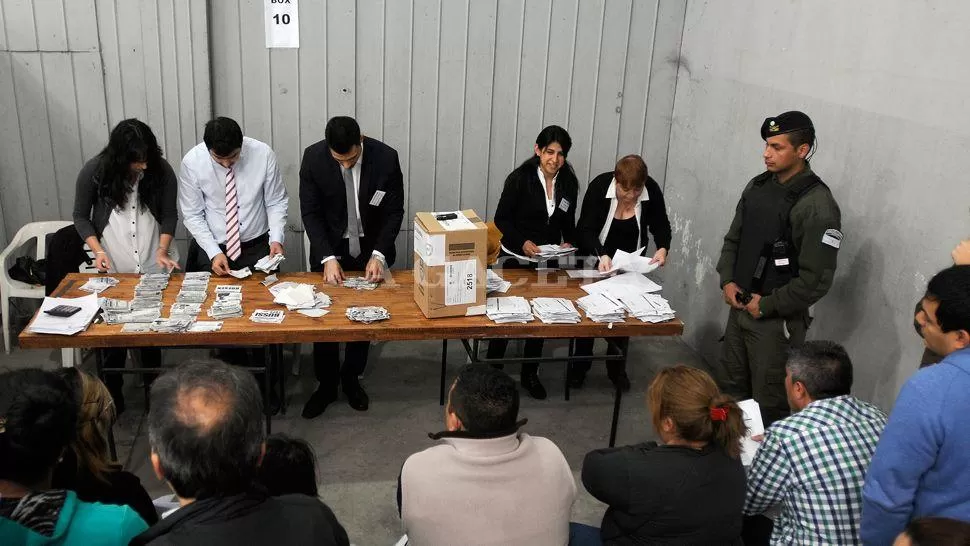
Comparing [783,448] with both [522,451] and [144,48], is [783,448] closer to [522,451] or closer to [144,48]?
[522,451]

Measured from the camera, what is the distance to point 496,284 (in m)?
4.20

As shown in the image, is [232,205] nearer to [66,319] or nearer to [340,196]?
[340,196]

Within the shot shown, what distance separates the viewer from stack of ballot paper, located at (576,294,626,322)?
3.86m

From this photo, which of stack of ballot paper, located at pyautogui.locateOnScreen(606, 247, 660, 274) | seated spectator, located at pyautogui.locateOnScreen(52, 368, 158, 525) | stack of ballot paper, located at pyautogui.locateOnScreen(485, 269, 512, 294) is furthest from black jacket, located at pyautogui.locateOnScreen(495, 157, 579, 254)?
seated spectator, located at pyautogui.locateOnScreen(52, 368, 158, 525)

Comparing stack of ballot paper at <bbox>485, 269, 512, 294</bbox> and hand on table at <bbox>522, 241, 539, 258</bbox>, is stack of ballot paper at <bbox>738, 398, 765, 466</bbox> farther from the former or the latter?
hand on table at <bbox>522, 241, 539, 258</bbox>

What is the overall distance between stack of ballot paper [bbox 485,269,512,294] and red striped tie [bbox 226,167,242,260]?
1436mm

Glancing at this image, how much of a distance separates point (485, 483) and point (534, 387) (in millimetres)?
2612

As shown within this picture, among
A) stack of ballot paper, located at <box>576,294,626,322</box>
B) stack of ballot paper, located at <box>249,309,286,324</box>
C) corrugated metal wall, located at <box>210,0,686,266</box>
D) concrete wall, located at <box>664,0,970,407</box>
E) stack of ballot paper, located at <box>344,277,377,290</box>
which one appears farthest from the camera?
corrugated metal wall, located at <box>210,0,686,266</box>

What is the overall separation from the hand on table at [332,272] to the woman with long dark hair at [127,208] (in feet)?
2.80

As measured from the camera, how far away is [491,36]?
214 inches

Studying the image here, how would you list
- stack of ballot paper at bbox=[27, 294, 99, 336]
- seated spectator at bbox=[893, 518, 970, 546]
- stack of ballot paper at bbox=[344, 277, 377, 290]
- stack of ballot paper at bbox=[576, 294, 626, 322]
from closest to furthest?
seated spectator at bbox=[893, 518, 970, 546] < stack of ballot paper at bbox=[27, 294, 99, 336] < stack of ballot paper at bbox=[576, 294, 626, 322] < stack of ballot paper at bbox=[344, 277, 377, 290]

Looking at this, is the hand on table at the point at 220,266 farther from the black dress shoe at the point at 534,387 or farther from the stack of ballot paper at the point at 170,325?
the black dress shoe at the point at 534,387

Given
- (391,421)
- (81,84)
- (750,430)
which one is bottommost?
(391,421)

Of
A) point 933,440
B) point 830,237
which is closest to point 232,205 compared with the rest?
point 830,237
